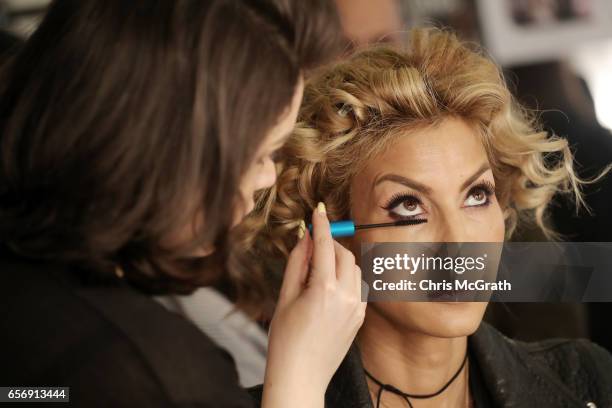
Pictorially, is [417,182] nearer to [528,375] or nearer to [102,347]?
[528,375]

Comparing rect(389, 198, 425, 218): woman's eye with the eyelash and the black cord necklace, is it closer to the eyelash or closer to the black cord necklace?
the eyelash

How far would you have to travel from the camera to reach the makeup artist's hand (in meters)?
0.78

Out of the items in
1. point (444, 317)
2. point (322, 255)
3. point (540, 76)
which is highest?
point (540, 76)

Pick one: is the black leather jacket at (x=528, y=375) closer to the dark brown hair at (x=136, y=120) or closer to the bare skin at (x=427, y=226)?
→ the bare skin at (x=427, y=226)

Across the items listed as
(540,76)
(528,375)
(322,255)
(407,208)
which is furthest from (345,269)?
(540,76)

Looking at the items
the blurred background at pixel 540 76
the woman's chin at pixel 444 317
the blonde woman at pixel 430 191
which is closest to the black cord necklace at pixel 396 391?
the blonde woman at pixel 430 191

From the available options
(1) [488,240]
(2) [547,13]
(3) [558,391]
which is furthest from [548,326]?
(2) [547,13]

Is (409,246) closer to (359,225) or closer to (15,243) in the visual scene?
(359,225)

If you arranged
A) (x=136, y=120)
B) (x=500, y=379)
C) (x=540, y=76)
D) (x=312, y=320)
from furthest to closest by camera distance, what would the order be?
(x=540, y=76)
(x=500, y=379)
(x=312, y=320)
(x=136, y=120)

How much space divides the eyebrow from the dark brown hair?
31 cm

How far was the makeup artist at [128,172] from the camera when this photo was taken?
0.63 meters

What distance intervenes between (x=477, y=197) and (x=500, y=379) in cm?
29

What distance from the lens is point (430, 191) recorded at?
0.94 metres

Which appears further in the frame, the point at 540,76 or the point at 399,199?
the point at 540,76
